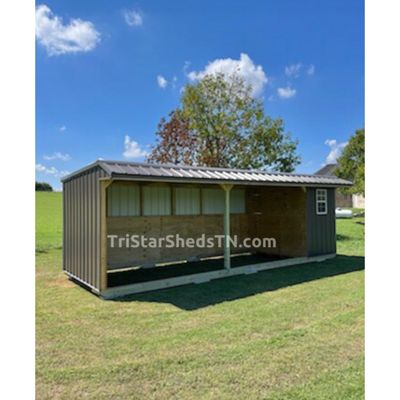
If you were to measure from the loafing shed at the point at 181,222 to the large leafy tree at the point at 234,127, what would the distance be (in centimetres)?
→ 472

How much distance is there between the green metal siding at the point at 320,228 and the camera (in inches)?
359

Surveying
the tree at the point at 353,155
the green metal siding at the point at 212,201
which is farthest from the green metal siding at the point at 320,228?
the tree at the point at 353,155

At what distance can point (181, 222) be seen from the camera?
9.25m

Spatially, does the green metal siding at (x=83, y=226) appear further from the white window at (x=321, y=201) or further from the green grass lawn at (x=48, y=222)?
the white window at (x=321, y=201)

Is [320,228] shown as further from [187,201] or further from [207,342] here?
[207,342]

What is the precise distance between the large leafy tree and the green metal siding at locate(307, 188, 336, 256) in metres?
5.66

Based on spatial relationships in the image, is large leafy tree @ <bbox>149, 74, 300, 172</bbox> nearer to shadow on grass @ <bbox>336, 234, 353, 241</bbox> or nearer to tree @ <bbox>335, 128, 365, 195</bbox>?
shadow on grass @ <bbox>336, 234, 353, 241</bbox>

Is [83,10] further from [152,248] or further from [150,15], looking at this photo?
[152,248]

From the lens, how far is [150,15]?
282 inches

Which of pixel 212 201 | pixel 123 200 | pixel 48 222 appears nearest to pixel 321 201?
pixel 212 201

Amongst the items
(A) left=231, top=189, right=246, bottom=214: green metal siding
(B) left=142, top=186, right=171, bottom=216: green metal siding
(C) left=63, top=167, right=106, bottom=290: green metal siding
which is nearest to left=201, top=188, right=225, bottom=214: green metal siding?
(A) left=231, top=189, right=246, bottom=214: green metal siding

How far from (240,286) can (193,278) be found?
1.05 meters

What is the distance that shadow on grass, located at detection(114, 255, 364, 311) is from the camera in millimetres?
5466
